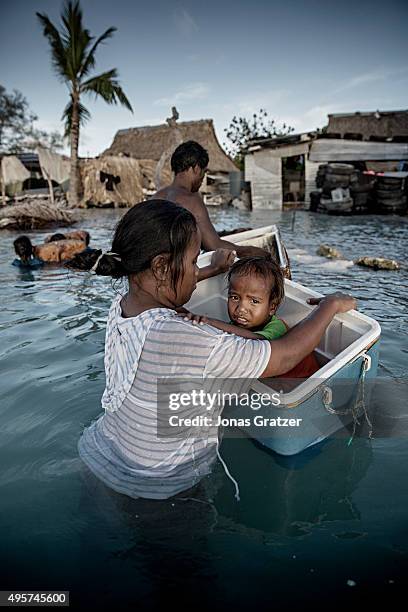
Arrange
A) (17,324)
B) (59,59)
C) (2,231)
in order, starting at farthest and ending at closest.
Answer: (59,59) < (2,231) < (17,324)

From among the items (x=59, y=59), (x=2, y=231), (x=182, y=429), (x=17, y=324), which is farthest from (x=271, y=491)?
(x=59, y=59)

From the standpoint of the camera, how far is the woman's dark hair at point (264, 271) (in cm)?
229

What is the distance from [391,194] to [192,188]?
527 inches

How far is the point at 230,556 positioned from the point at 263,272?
128 cm

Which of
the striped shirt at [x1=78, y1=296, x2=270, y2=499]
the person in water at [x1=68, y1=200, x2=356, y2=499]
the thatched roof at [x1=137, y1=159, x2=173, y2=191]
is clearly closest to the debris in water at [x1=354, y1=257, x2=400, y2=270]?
the person in water at [x1=68, y1=200, x2=356, y2=499]

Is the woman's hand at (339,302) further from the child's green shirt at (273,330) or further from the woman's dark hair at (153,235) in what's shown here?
the woman's dark hair at (153,235)

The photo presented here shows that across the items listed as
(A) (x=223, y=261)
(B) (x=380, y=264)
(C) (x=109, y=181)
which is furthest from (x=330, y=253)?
(C) (x=109, y=181)

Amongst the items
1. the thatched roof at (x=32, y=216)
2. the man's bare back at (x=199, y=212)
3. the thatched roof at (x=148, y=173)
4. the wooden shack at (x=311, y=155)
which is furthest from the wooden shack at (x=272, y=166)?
the man's bare back at (x=199, y=212)

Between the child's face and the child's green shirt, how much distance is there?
0.05m

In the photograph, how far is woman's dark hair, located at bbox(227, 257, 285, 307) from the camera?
229cm

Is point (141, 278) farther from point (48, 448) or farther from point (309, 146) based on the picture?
point (309, 146)

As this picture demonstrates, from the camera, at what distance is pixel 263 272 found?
7.52ft

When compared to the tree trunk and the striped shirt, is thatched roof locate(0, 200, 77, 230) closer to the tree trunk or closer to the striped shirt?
the tree trunk

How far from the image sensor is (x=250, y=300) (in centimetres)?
233
